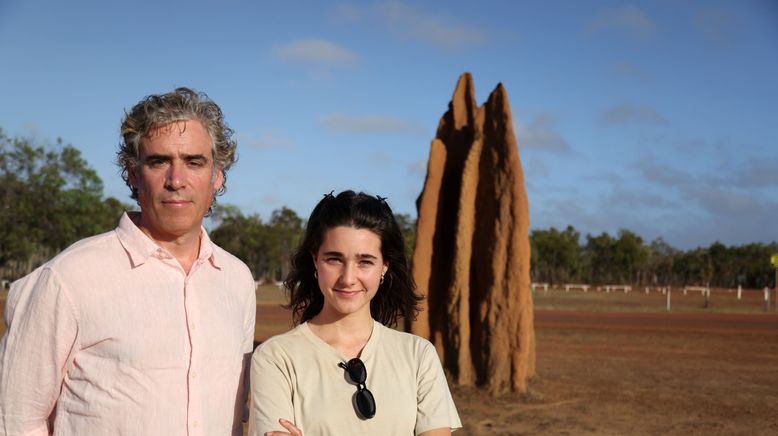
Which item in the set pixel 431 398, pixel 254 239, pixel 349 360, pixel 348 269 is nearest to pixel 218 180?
pixel 348 269

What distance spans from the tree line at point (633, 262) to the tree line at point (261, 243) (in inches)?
3.6

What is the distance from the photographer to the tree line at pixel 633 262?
69.3 metres

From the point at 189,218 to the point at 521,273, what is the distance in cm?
891

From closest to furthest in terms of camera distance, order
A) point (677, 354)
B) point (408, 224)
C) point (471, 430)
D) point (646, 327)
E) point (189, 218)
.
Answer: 1. point (189, 218)
2. point (471, 430)
3. point (677, 354)
4. point (646, 327)
5. point (408, 224)

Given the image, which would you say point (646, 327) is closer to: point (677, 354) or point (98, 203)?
point (677, 354)

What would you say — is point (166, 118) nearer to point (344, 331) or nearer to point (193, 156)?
point (193, 156)

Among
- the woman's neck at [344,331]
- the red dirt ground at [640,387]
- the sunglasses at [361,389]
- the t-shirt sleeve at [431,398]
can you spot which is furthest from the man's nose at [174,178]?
the red dirt ground at [640,387]

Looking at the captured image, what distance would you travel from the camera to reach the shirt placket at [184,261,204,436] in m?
2.45

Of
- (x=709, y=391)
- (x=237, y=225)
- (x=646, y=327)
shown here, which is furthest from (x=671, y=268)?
(x=709, y=391)

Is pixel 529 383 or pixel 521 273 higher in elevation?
pixel 521 273

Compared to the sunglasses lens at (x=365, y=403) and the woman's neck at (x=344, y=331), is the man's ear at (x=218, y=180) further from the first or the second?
the sunglasses lens at (x=365, y=403)

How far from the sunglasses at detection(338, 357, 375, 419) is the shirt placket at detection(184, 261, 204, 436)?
48cm

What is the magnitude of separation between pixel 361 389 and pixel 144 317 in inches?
29.2

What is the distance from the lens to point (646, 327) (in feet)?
78.8
